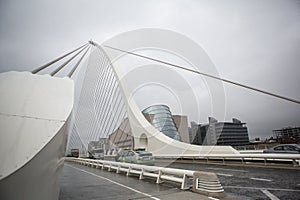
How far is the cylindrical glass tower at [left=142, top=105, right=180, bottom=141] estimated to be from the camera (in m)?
47.0

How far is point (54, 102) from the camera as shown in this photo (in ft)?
10.4

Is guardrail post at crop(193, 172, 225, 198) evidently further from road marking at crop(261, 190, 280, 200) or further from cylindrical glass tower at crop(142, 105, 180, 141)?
cylindrical glass tower at crop(142, 105, 180, 141)

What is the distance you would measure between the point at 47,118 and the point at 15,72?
1.10 meters

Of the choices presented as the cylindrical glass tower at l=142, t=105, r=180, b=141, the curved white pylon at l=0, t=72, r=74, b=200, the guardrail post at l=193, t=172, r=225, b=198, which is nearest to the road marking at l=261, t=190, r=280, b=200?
the guardrail post at l=193, t=172, r=225, b=198

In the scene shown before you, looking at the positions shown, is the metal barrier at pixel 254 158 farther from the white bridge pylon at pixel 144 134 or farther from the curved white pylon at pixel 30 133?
the curved white pylon at pixel 30 133

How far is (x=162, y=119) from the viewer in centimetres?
4900

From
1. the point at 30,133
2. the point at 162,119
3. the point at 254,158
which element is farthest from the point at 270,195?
the point at 162,119

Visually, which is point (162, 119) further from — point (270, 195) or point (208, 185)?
point (270, 195)

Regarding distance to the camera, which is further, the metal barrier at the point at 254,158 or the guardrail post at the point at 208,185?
the metal barrier at the point at 254,158

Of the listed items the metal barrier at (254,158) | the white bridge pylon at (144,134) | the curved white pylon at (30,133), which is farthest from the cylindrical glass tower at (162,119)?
the curved white pylon at (30,133)

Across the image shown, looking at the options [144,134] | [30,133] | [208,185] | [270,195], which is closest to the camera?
[30,133]

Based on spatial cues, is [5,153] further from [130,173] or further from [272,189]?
[130,173]

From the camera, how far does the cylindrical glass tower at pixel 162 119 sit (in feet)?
154

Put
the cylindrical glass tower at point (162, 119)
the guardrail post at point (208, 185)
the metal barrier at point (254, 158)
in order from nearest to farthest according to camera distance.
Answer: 1. the guardrail post at point (208, 185)
2. the metal barrier at point (254, 158)
3. the cylindrical glass tower at point (162, 119)
